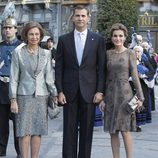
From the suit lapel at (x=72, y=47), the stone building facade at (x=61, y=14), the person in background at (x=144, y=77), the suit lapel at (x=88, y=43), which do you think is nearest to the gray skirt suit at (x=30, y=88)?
the suit lapel at (x=72, y=47)

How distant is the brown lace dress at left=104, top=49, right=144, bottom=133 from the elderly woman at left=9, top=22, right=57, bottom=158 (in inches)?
26.2

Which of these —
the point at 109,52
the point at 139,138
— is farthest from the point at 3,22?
the point at 139,138

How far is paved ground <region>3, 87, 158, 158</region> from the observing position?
693 cm

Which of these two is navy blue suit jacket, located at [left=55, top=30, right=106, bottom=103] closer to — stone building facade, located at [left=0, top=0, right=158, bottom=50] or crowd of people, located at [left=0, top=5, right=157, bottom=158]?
crowd of people, located at [left=0, top=5, right=157, bottom=158]

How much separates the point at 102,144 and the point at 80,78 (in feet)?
7.48

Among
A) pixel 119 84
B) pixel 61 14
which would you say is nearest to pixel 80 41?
pixel 119 84

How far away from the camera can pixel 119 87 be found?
590 centimetres

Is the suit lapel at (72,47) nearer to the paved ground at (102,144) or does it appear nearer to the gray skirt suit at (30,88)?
the gray skirt suit at (30,88)

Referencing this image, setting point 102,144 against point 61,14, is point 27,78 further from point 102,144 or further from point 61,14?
point 61,14

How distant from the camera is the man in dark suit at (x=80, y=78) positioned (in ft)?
18.5

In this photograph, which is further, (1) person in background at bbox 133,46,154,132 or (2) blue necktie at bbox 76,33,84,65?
(1) person in background at bbox 133,46,154,132

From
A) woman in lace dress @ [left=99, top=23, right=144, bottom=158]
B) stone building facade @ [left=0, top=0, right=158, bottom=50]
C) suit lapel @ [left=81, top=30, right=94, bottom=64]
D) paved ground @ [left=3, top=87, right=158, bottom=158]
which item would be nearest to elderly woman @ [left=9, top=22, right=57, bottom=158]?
suit lapel @ [left=81, top=30, right=94, bottom=64]

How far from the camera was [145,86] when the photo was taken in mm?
8922

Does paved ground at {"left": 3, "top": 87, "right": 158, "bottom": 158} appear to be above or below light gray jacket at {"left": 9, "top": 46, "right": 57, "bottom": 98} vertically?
below
